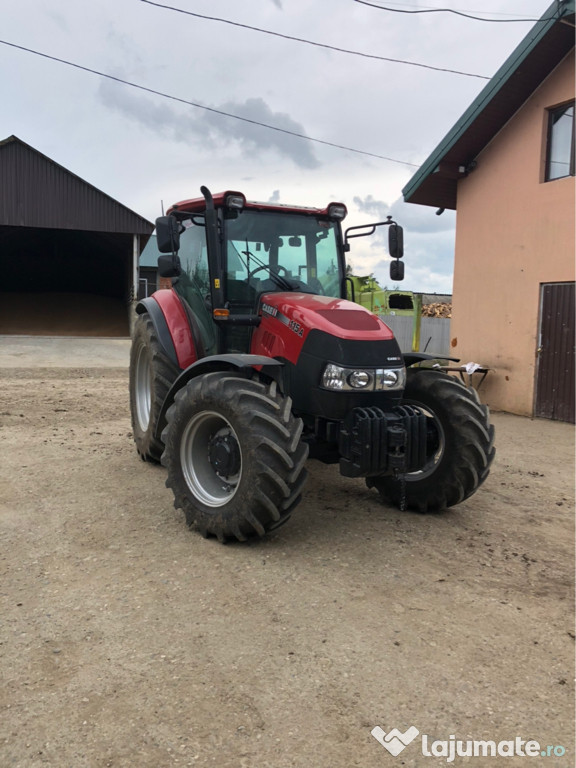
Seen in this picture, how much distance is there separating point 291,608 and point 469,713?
3.53 feet

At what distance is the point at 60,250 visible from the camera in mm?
31328

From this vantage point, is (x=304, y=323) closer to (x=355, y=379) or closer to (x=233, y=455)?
(x=355, y=379)

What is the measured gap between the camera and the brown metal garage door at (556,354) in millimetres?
9664

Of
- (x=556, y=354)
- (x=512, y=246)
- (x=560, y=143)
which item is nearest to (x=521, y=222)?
(x=512, y=246)

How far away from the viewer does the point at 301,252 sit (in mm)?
5113

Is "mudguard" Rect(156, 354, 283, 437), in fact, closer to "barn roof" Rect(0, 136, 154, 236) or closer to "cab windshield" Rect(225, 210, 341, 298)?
"cab windshield" Rect(225, 210, 341, 298)

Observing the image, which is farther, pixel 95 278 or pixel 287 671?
pixel 95 278

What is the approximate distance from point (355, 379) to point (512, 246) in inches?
301

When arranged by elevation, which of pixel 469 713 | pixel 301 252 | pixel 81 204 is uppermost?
pixel 81 204

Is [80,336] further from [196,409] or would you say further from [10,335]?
[196,409]

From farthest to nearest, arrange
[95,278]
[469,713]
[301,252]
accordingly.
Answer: [95,278] → [301,252] → [469,713]

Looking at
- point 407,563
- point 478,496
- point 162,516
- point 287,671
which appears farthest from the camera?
point 478,496

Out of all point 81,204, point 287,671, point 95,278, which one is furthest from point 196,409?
point 95,278

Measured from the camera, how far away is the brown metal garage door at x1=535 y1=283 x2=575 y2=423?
31.7ft
